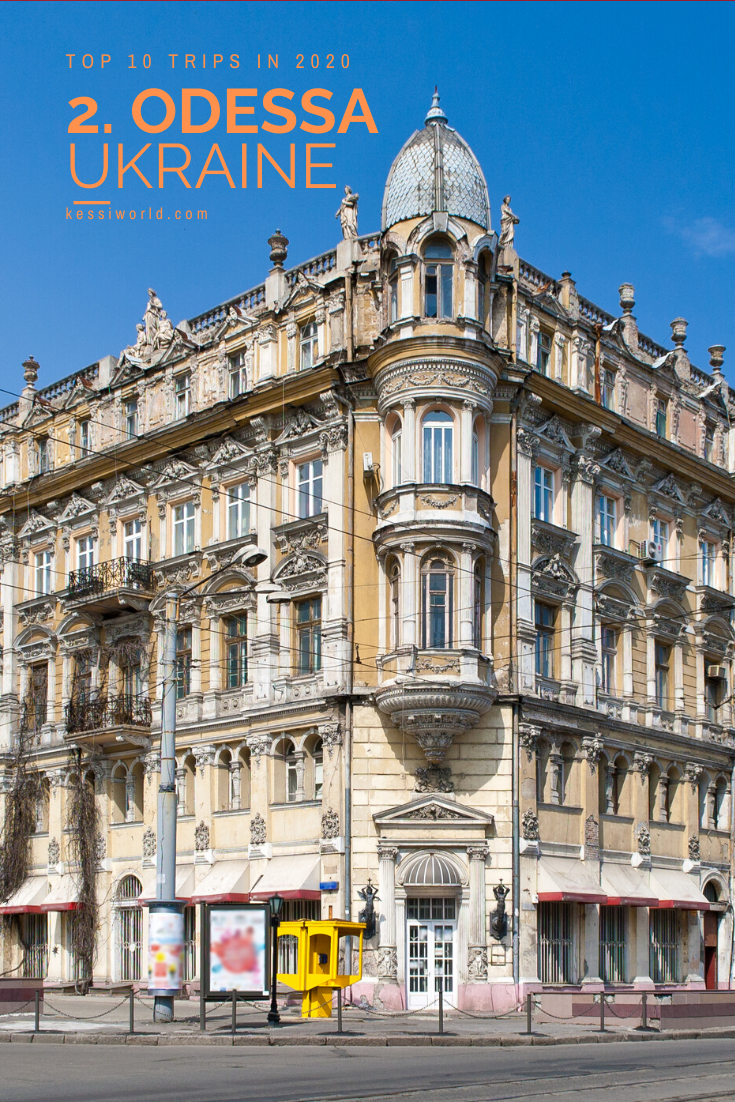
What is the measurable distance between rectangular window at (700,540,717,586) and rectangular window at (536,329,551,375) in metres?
Result: 9.95

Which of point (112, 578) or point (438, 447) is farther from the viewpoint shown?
point (112, 578)

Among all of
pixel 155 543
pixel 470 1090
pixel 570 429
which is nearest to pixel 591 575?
pixel 570 429

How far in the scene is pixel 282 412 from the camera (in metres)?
40.1

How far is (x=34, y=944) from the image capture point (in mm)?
46344

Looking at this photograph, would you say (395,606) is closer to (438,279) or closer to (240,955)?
(438,279)

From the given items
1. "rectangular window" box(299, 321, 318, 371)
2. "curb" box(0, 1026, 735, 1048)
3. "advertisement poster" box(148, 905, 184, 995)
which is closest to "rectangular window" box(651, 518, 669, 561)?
"rectangular window" box(299, 321, 318, 371)

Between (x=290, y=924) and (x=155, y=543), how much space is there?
18814 mm

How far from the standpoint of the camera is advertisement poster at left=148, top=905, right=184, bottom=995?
87.1ft

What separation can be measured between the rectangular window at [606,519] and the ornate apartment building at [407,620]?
0.12 m

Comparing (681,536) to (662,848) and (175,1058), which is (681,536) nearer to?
(662,848)

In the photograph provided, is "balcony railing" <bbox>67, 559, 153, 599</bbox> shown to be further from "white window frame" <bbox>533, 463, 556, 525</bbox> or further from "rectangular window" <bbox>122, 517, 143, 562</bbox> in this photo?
"white window frame" <bbox>533, 463, 556, 525</bbox>

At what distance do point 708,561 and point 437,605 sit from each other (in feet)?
50.4

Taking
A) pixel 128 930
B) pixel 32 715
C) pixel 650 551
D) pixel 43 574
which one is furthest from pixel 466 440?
pixel 32 715

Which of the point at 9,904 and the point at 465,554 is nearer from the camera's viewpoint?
the point at 465,554
